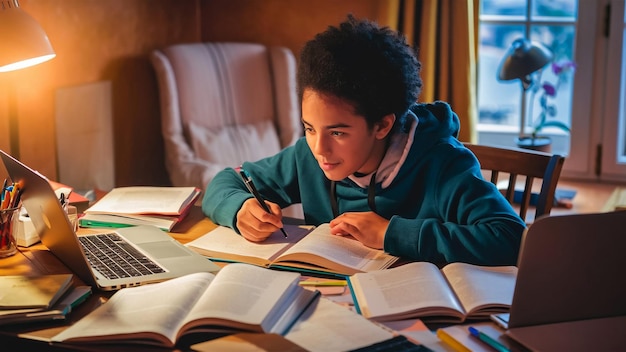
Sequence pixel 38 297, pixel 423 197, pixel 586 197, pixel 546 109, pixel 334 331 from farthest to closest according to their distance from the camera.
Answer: pixel 546 109 < pixel 586 197 < pixel 423 197 < pixel 38 297 < pixel 334 331

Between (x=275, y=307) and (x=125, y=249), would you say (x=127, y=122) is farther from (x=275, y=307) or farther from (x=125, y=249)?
(x=275, y=307)

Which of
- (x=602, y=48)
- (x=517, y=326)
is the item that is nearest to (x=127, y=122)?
(x=602, y=48)

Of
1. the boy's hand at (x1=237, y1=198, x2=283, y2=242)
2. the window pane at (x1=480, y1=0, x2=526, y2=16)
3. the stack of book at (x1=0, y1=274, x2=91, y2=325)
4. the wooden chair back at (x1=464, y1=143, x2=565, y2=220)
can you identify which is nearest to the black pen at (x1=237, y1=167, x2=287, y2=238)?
the boy's hand at (x1=237, y1=198, x2=283, y2=242)

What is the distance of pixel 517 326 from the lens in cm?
117

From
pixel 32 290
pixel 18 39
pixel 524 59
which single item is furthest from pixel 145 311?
pixel 524 59

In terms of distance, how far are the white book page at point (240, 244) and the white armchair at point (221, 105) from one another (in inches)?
50.0

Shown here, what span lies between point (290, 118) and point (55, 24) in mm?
1067

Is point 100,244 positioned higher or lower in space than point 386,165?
lower

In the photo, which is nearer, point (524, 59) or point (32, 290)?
point (32, 290)

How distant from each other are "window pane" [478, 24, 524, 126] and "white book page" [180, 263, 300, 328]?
229cm

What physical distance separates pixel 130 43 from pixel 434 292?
2217 millimetres

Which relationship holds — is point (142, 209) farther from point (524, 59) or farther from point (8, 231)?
point (524, 59)

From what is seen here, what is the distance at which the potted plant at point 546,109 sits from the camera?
300 cm

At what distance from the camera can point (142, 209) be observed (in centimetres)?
184
